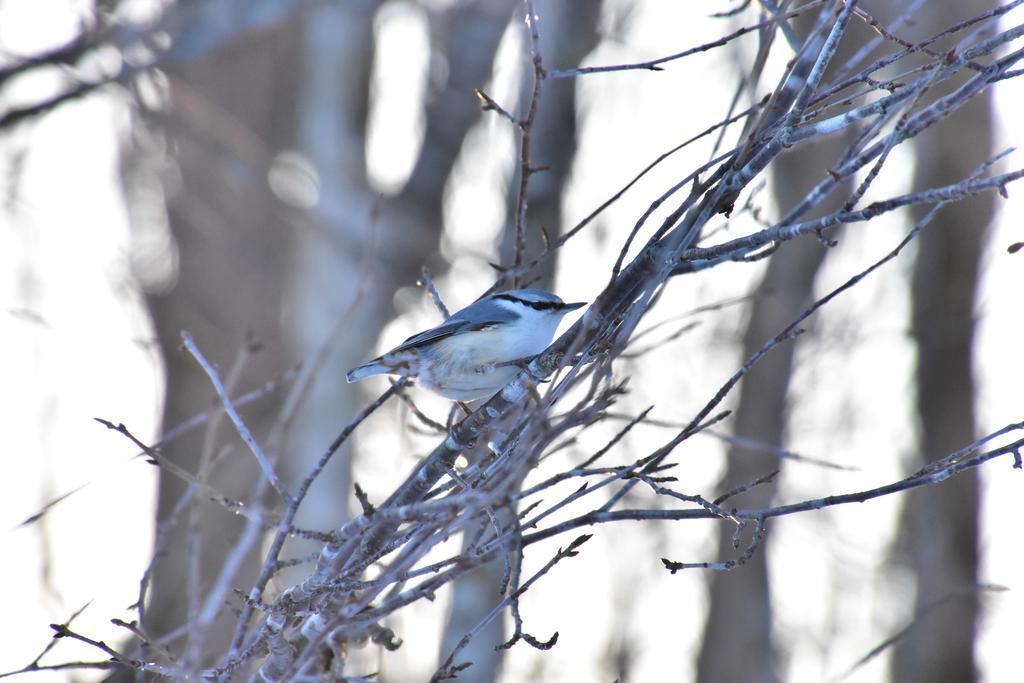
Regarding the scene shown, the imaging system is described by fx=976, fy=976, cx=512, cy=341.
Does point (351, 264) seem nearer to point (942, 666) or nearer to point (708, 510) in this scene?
point (942, 666)

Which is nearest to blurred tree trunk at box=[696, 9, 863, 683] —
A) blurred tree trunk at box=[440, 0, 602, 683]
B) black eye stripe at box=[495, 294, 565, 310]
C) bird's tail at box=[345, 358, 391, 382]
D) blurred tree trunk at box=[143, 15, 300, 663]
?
blurred tree trunk at box=[440, 0, 602, 683]

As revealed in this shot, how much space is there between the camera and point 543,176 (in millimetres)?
6133

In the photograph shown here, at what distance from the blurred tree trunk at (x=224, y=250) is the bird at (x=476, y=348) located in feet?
14.2

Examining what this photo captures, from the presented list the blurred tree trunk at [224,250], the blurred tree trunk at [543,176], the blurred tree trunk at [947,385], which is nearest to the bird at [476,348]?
the blurred tree trunk at [543,176]

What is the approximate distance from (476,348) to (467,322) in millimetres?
131

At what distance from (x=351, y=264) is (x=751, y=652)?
4.48 m

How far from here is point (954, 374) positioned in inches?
314

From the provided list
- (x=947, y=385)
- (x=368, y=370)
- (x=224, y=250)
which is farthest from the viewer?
(x=224, y=250)

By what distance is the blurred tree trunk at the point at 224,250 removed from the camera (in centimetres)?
804

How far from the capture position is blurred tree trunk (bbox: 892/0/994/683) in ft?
23.8

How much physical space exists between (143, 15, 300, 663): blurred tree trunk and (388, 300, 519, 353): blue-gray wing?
4.32 metres

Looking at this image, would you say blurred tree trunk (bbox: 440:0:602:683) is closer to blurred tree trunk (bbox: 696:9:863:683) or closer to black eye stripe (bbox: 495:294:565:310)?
black eye stripe (bbox: 495:294:565:310)

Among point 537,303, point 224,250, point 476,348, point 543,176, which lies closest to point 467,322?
point 476,348

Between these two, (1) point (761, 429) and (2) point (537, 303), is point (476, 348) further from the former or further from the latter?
(1) point (761, 429)
